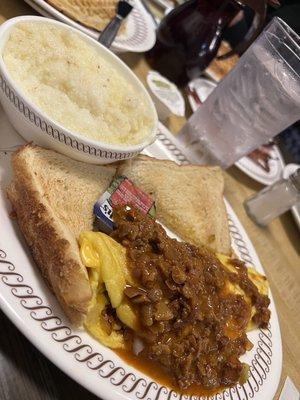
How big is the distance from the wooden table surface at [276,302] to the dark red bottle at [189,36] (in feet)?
0.61

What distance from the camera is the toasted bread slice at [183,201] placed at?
2.26 m

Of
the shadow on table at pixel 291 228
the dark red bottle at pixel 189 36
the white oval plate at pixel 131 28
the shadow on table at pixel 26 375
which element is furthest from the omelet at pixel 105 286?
the shadow on table at pixel 291 228

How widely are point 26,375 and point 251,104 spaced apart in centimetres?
213

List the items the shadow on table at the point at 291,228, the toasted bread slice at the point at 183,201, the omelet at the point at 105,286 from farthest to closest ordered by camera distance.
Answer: the shadow on table at the point at 291,228 < the toasted bread slice at the point at 183,201 < the omelet at the point at 105,286

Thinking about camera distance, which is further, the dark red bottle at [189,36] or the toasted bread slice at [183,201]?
the dark red bottle at [189,36]

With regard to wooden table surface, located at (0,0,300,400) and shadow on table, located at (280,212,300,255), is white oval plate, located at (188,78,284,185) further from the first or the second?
shadow on table, located at (280,212,300,255)

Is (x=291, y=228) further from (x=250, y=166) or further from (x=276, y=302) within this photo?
(x=276, y=302)

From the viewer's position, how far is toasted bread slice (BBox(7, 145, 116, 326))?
1.46 m

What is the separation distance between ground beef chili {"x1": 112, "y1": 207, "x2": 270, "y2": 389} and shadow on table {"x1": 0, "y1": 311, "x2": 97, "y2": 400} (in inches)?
12.8

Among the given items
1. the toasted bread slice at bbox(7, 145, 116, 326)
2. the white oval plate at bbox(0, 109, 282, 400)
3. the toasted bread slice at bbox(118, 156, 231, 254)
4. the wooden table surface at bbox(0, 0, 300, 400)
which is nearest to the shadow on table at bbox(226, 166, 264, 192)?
the wooden table surface at bbox(0, 0, 300, 400)

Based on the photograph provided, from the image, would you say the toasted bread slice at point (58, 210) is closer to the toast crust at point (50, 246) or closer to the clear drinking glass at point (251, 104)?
the toast crust at point (50, 246)

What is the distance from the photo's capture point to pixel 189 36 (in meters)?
3.37

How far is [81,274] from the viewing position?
1.47 metres

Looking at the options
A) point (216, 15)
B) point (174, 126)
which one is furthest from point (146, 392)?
point (216, 15)
